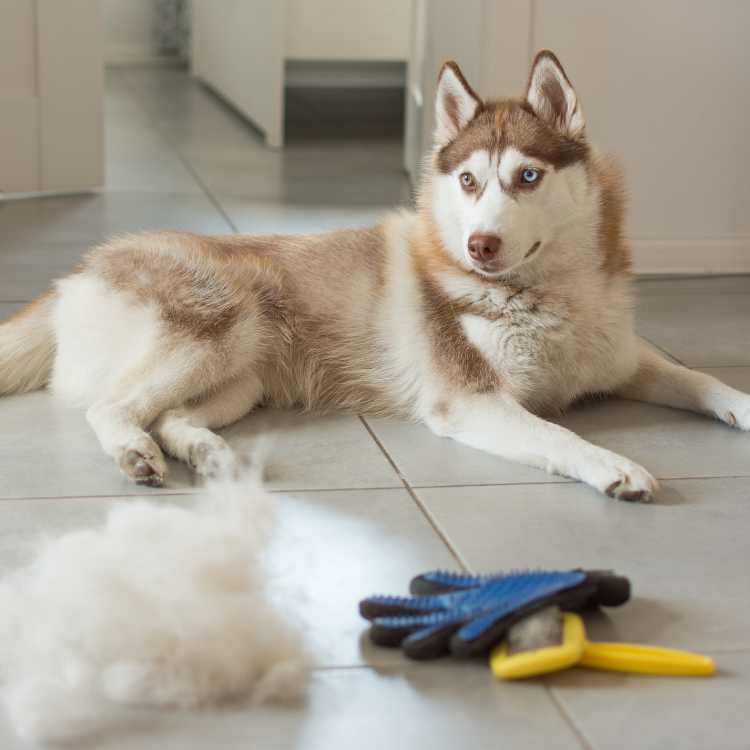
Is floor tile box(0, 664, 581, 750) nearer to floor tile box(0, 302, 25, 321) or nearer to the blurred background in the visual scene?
floor tile box(0, 302, 25, 321)

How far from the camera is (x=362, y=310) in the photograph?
2771mm

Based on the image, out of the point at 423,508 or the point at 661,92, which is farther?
the point at 661,92

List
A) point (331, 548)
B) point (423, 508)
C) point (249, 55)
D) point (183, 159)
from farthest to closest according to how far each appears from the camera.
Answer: point (249, 55) < point (183, 159) < point (423, 508) < point (331, 548)

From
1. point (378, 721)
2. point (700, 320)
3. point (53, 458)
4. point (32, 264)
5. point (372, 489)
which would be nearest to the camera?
point (378, 721)

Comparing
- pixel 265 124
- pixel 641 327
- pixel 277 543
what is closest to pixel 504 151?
pixel 277 543

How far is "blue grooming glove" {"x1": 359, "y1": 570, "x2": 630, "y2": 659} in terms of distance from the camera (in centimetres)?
168

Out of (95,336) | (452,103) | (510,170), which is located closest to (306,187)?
(452,103)

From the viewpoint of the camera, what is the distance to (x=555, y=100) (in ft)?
8.50

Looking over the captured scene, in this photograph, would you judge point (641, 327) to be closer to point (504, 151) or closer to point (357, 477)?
point (504, 151)

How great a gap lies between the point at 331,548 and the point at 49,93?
134 inches

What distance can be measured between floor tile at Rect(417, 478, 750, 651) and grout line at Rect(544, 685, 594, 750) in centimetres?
17

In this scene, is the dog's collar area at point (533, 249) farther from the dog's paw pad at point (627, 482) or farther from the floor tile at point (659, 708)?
the floor tile at point (659, 708)

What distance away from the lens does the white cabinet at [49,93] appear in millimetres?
Answer: 4801

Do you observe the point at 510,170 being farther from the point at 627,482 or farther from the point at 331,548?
the point at 331,548
